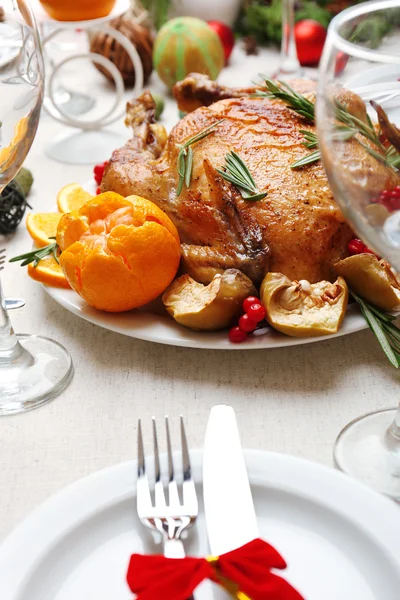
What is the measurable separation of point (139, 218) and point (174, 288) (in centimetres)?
11

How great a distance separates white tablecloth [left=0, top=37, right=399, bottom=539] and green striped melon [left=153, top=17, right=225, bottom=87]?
103 centimetres

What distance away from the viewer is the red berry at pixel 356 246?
1085mm

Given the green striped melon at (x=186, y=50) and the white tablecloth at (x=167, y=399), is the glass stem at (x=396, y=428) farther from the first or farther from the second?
the green striped melon at (x=186, y=50)

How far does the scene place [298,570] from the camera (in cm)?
66

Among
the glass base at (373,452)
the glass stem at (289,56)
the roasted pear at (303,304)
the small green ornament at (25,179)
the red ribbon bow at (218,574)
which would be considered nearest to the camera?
the red ribbon bow at (218,574)

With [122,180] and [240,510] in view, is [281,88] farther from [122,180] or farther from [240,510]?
[240,510]

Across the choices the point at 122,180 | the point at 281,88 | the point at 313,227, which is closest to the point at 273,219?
the point at 313,227

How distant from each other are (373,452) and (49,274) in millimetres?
556

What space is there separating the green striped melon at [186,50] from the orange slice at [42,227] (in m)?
0.84

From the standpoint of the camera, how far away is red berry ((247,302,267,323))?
3.26ft

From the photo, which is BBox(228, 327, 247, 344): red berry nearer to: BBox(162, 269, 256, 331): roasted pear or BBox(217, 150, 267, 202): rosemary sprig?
BBox(162, 269, 256, 331): roasted pear

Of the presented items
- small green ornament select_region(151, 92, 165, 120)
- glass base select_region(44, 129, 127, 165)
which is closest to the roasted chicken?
glass base select_region(44, 129, 127, 165)

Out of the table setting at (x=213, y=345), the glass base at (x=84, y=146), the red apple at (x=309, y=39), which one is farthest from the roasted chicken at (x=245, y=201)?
the red apple at (x=309, y=39)

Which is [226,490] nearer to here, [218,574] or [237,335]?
[218,574]
